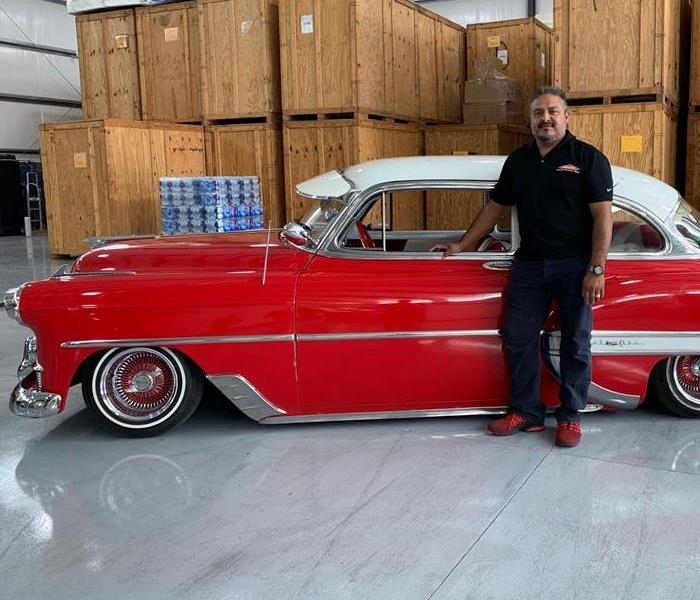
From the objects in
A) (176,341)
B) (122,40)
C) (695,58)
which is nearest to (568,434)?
(176,341)

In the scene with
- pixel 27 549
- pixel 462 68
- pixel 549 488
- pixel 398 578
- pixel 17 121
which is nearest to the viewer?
pixel 398 578

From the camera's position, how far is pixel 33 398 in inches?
187

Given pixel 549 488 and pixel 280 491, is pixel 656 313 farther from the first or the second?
pixel 280 491

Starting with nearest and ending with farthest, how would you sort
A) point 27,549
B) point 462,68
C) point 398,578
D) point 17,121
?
point 398,578 → point 27,549 → point 462,68 → point 17,121

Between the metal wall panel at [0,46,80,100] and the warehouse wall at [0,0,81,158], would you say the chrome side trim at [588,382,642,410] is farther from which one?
the metal wall panel at [0,46,80,100]

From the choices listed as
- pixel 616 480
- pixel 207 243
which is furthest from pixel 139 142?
pixel 616 480

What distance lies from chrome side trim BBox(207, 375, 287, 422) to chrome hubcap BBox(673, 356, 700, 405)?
2.37 m

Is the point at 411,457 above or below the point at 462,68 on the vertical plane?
below

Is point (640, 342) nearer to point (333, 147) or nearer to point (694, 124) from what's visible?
point (694, 124)

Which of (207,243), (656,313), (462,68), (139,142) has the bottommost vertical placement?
(656,313)

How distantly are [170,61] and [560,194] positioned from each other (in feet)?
29.8

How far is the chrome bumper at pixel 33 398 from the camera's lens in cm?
471

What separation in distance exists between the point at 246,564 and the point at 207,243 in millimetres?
2630

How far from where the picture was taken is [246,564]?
3361 mm
